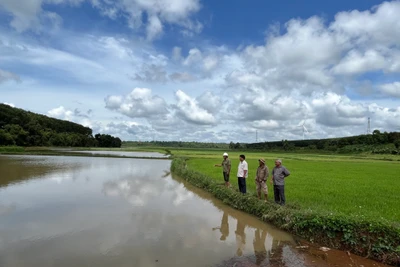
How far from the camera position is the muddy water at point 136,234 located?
257 inches

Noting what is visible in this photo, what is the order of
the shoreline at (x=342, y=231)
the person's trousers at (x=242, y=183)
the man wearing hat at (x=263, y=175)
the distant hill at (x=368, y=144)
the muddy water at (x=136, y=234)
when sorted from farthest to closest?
the distant hill at (x=368, y=144) → the person's trousers at (x=242, y=183) → the man wearing hat at (x=263, y=175) → the shoreline at (x=342, y=231) → the muddy water at (x=136, y=234)

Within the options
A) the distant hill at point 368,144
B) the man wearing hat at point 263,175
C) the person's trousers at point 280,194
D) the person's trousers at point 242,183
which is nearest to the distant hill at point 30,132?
the person's trousers at point 242,183

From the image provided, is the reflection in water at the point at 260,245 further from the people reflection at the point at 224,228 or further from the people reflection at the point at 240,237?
the people reflection at the point at 224,228

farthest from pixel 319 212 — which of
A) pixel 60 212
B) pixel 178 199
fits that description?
pixel 60 212

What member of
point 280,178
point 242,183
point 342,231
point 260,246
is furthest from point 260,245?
point 242,183

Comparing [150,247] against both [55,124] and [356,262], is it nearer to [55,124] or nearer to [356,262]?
[356,262]

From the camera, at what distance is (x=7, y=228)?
27.1 feet

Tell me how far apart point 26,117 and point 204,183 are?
251 feet

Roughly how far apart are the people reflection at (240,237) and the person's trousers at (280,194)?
59.3 inches

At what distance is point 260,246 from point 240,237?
81cm

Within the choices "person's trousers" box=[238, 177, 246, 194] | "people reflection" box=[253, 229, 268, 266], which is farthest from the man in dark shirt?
"person's trousers" box=[238, 177, 246, 194]

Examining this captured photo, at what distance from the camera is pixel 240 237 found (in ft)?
27.8

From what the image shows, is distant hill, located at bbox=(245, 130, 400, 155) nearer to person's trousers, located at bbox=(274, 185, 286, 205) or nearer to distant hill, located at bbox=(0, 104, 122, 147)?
person's trousers, located at bbox=(274, 185, 286, 205)

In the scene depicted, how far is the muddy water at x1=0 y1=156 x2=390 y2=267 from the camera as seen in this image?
6.54 meters
